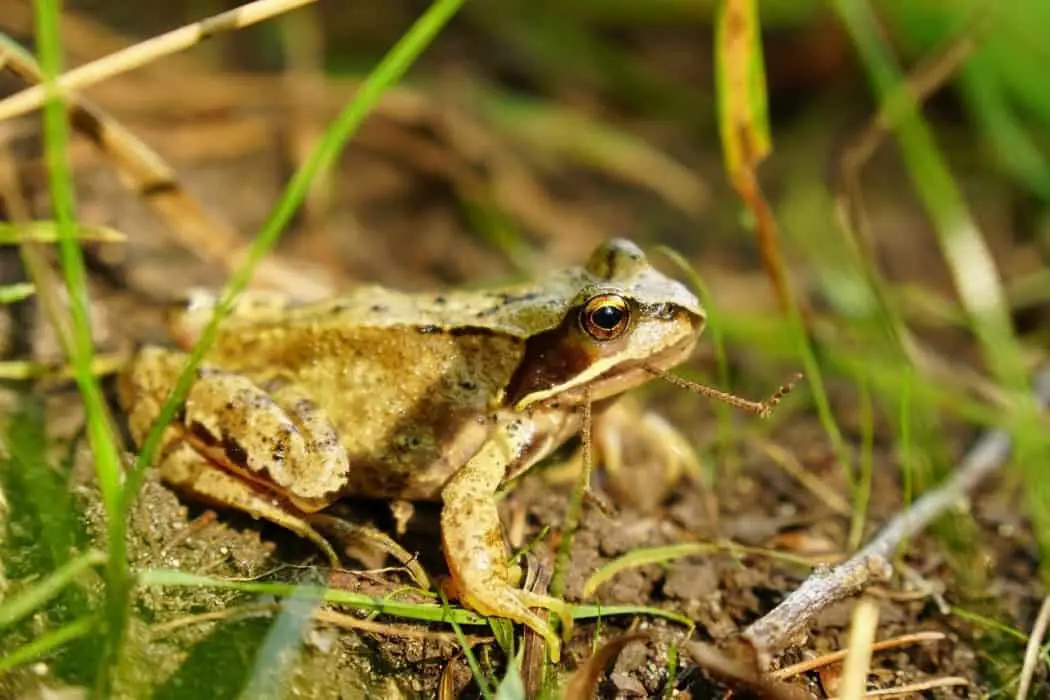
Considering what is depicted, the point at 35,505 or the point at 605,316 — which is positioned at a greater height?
the point at 605,316

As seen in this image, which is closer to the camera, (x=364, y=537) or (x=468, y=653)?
(x=468, y=653)

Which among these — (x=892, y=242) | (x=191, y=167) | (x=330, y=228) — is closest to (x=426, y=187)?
(x=330, y=228)

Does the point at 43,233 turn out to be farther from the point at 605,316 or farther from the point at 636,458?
the point at 636,458

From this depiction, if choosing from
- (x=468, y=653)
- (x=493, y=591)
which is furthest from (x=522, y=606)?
(x=468, y=653)

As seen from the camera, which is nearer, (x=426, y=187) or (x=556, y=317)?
(x=556, y=317)

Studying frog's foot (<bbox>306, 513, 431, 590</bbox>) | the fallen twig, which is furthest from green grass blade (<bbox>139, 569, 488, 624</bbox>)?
the fallen twig

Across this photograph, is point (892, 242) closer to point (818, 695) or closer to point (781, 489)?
point (781, 489)

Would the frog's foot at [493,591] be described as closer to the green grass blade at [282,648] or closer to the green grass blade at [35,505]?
the green grass blade at [282,648]

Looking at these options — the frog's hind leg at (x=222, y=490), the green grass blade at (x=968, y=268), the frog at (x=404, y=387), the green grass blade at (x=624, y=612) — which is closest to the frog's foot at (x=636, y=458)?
the frog at (x=404, y=387)
